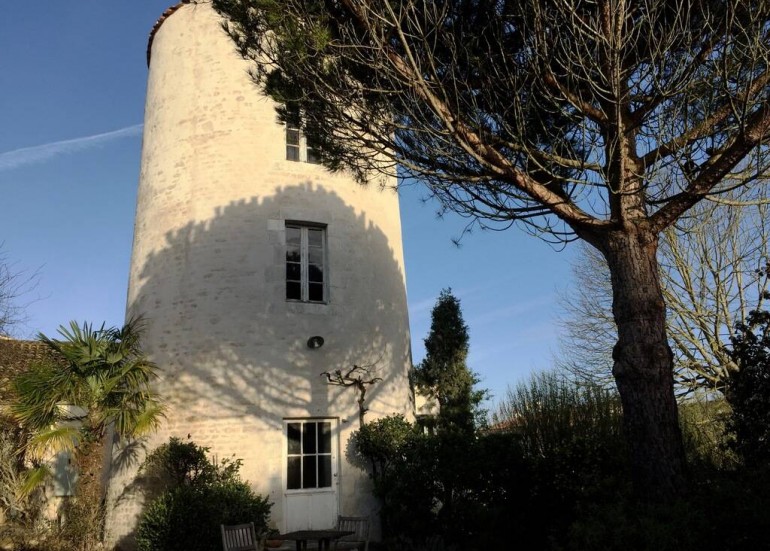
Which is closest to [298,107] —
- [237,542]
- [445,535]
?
[237,542]

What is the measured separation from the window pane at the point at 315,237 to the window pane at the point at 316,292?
2.75 ft

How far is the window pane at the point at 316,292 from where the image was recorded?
40.8 ft

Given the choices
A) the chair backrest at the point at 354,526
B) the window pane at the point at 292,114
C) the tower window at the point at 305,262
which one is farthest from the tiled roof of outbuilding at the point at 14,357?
the window pane at the point at 292,114

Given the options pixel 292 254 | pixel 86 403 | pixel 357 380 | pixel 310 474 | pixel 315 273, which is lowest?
pixel 310 474

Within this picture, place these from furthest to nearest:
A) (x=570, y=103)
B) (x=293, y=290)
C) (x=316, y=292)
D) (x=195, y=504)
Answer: (x=316, y=292) < (x=293, y=290) < (x=195, y=504) < (x=570, y=103)

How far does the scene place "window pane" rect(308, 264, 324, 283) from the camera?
1252 centimetres

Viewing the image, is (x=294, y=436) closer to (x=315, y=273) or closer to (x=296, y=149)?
(x=315, y=273)

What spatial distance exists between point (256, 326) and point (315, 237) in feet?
7.33

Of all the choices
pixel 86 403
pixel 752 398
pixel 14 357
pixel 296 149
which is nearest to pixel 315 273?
pixel 296 149

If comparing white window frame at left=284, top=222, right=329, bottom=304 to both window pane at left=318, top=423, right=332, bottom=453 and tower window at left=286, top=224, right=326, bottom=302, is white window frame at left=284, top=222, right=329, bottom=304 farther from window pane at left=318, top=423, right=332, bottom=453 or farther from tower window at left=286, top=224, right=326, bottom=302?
window pane at left=318, top=423, right=332, bottom=453

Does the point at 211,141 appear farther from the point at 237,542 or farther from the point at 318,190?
the point at 237,542

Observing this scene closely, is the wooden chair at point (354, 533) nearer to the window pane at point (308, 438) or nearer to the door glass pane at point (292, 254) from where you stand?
the window pane at point (308, 438)

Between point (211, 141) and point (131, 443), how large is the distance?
5977 mm

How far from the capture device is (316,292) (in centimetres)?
1250
